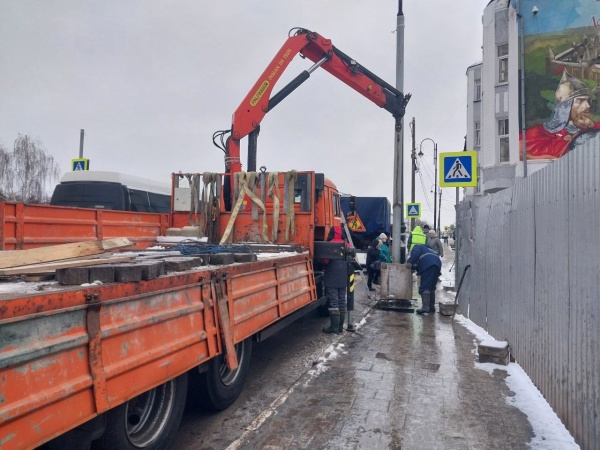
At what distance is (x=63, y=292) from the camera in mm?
2398

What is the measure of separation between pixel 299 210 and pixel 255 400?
12.1 feet

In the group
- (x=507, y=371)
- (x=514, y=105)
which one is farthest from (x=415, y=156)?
(x=507, y=371)

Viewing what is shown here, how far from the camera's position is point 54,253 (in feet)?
12.5

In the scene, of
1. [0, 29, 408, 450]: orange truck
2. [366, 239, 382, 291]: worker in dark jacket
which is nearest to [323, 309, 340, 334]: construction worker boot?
[0, 29, 408, 450]: orange truck

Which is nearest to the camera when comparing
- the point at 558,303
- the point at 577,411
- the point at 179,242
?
the point at 577,411

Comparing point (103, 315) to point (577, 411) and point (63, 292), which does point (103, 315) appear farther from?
point (577, 411)

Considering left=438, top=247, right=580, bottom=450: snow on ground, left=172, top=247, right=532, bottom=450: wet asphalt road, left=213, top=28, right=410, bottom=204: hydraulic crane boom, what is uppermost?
left=213, top=28, right=410, bottom=204: hydraulic crane boom

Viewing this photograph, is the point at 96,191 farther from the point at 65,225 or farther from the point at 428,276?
the point at 428,276

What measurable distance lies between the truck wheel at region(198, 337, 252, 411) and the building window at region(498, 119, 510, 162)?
19.1 metres

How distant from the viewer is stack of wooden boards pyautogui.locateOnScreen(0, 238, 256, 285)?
2.90 metres

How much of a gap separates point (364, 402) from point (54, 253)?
3.31m

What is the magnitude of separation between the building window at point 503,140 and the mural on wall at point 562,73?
3.85 ft

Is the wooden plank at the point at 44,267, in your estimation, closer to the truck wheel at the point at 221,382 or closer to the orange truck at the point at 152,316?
the orange truck at the point at 152,316

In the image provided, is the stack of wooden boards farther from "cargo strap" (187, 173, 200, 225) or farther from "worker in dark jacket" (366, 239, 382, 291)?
"worker in dark jacket" (366, 239, 382, 291)
